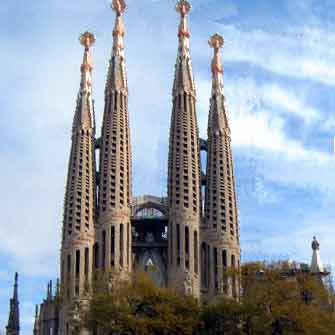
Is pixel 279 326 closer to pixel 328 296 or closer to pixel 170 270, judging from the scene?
pixel 328 296

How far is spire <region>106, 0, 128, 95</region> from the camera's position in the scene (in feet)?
309

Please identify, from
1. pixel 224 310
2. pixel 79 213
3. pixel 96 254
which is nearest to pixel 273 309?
pixel 224 310

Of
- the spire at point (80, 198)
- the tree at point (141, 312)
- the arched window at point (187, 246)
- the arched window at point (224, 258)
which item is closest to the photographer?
the tree at point (141, 312)

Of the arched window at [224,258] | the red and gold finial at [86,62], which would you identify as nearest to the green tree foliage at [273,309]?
the arched window at [224,258]

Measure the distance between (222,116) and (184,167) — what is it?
8956 mm

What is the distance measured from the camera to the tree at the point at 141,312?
5762 cm

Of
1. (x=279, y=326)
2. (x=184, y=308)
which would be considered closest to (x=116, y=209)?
(x=184, y=308)

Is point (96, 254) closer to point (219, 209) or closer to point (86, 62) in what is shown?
point (219, 209)

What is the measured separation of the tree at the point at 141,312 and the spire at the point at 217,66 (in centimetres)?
4059

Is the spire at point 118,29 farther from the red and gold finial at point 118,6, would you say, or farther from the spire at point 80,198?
the spire at point 80,198

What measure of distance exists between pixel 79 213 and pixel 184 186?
11.5m

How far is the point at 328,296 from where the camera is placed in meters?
59.2

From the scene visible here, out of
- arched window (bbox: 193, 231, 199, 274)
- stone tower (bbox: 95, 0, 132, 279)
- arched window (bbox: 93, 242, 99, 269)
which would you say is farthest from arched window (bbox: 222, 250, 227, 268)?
arched window (bbox: 93, 242, 99, 269)

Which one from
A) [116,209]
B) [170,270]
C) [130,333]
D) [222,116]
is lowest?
[130,333]
